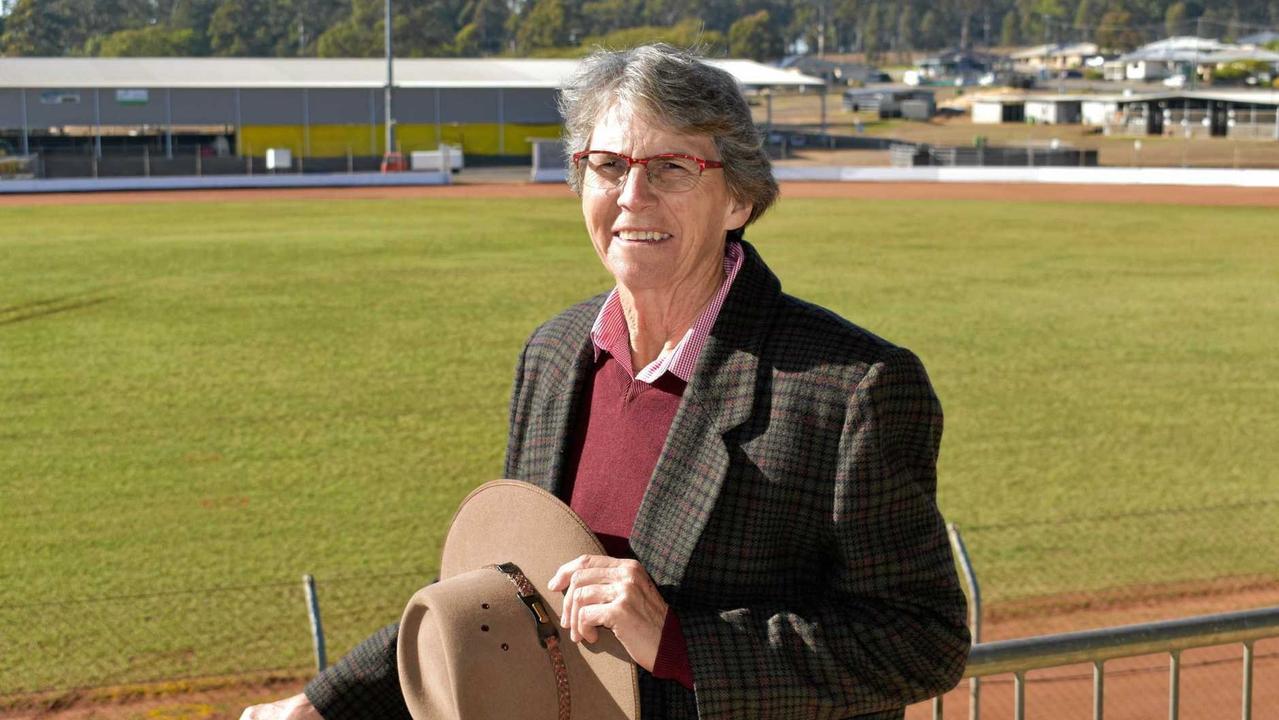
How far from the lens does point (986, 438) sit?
13.0m

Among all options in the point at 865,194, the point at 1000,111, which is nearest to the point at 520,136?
the point at 865,194

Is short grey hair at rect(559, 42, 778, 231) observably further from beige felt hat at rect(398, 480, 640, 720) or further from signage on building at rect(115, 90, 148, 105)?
signage on building at rect(115, 90, 148, 105)

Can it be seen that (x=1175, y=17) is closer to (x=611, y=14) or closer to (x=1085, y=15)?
(x=1085, y=15)

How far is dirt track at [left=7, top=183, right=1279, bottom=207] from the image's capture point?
39.2m

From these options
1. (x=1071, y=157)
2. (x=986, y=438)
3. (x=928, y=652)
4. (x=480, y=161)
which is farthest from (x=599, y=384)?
(x=480, y=161)

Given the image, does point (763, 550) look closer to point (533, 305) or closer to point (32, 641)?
point (32, 641)

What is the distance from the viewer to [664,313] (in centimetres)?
256

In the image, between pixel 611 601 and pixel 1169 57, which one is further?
pixel 1169 57

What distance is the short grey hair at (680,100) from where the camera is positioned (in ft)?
7.90

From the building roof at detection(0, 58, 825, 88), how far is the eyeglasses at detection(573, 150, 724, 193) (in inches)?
2068

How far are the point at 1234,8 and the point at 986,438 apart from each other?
19823cm

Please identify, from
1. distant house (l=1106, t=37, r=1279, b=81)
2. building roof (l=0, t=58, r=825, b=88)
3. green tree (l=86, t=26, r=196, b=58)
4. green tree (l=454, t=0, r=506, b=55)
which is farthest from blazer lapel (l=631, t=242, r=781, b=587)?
green tree (l=454, t=0, r=506, b=55)

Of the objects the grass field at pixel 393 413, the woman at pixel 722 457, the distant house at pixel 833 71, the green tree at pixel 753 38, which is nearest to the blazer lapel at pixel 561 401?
the woman at pixel 722 457

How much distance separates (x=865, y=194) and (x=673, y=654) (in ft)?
134
